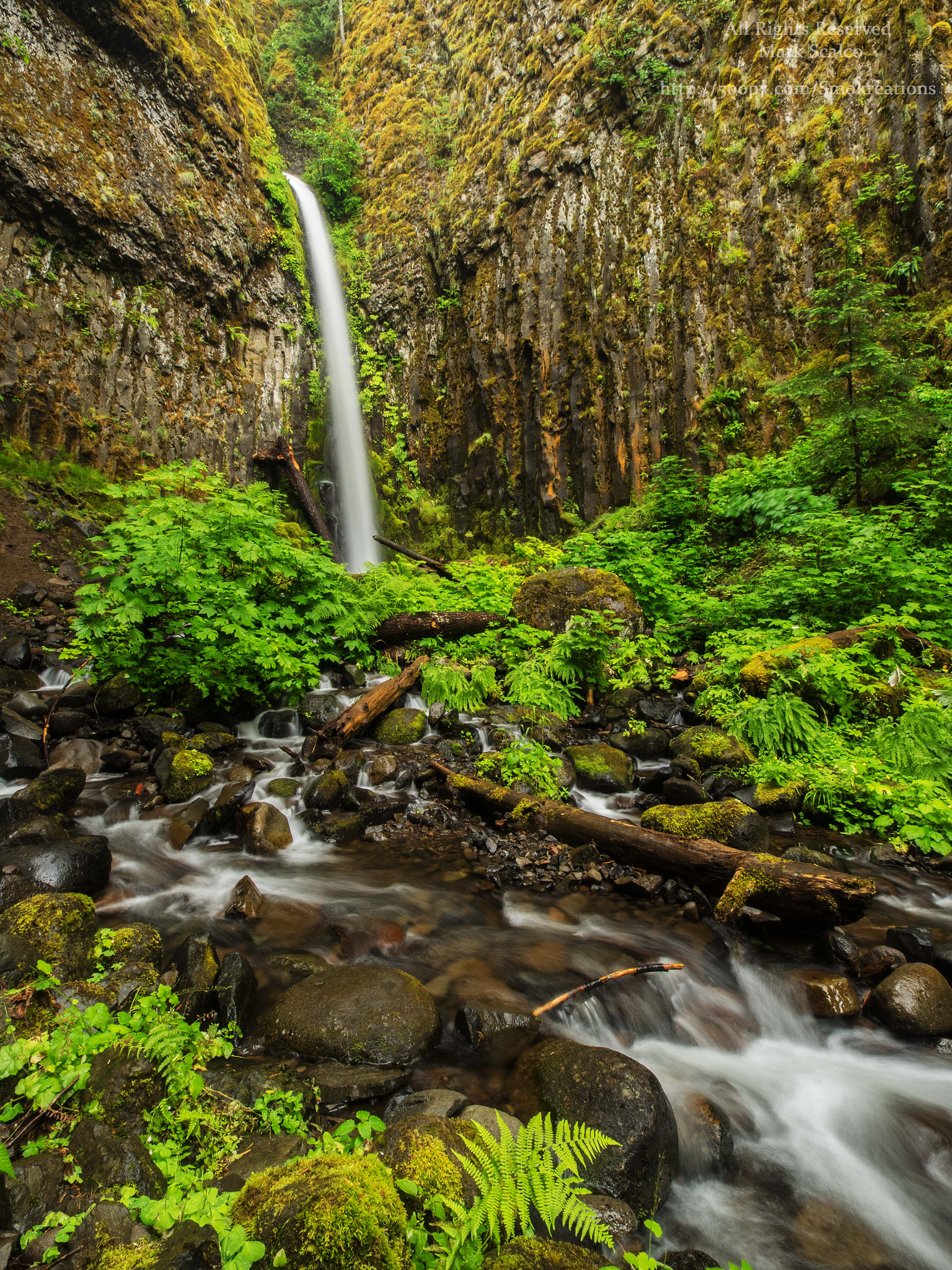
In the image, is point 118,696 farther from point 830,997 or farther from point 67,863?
point 830,997

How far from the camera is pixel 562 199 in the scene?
51.7 feet

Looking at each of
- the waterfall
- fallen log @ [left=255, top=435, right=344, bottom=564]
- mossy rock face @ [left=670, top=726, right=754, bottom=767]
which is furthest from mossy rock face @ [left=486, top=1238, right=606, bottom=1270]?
the waterfall

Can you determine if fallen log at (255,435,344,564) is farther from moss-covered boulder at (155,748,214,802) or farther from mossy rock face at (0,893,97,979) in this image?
mossy rock face at (0,893,97,979)

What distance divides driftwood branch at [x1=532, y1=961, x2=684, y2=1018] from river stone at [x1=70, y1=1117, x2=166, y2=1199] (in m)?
1.92

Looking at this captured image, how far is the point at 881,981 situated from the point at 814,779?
216 cm

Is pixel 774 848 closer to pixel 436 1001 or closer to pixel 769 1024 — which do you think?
pixel 769 1024

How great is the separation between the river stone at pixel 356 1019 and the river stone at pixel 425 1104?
29 centimetres

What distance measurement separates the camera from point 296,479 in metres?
16.7

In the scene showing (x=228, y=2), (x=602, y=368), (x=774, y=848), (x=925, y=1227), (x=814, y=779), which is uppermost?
(x=228, y=2)

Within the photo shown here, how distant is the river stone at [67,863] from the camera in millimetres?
3518

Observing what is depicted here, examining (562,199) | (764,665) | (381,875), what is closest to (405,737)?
(381,875)

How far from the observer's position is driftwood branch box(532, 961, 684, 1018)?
124 inches

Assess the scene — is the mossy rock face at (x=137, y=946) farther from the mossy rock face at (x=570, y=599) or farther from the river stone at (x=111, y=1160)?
the mossy rock face at (x=570, y=599)

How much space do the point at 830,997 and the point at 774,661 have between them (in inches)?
153
